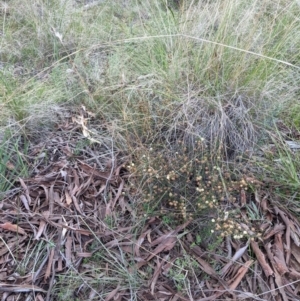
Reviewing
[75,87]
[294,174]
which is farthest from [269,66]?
[75,87]

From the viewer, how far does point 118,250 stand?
1651 millimetres

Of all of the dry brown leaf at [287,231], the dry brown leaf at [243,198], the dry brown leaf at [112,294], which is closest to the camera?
the dry brown leaf at [112,294]

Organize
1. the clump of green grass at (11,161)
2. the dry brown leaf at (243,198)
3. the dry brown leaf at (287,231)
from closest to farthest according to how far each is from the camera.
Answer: the dry brown leaf at (287,231) < the dry brown leaf at (243,198) < the clump of green grass at (11,161)

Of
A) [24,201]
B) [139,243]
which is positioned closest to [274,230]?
[139,243]

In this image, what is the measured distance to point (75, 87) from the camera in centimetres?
238

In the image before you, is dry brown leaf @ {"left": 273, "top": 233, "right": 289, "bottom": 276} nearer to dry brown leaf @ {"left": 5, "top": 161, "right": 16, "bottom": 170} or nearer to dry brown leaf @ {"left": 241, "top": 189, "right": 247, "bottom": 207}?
dry brown leaf @ {"left": 241, "top": 189, "right": 247, "bottom": 207}

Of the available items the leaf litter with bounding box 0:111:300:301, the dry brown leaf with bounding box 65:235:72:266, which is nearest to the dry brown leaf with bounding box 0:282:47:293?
the leaf litter with bounding box 0:111:300:301

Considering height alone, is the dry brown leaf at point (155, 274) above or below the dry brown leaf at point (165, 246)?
below

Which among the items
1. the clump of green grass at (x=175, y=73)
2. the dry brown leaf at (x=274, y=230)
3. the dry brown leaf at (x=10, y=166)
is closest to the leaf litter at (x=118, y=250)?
the dry brown leaf at (x=274, y=230)

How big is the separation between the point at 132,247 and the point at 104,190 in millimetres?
309

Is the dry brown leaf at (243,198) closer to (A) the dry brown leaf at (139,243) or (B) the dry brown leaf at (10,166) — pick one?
(A) the dry brown leaf at (139,243)

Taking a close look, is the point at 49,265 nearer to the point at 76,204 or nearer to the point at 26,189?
the point at 76,204

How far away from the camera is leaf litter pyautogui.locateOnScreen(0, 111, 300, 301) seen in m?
1.55

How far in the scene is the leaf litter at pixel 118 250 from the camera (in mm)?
1552
